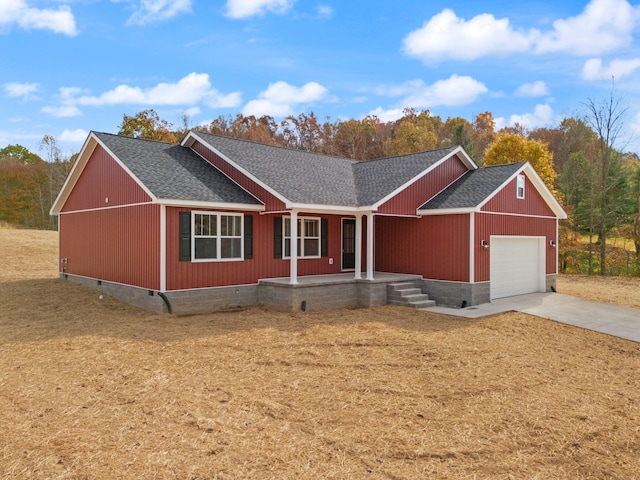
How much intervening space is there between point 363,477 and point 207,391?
117 inches

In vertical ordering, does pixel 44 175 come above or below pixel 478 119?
below

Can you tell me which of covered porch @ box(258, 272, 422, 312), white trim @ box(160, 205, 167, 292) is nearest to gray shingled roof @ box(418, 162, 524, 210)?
covered porch @ box(258, 272, 422, 312)

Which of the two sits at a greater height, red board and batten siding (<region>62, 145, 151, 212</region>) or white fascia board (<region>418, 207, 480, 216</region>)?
red board and batten siding (<region>62, 145, 151, 212</region>)

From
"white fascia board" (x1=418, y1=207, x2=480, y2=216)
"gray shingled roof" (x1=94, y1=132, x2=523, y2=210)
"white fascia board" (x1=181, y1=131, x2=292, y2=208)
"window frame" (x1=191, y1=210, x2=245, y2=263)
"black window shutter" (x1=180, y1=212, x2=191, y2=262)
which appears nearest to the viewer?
"black window shutter" (x1=180, y1=212, x2=191, y2=262)

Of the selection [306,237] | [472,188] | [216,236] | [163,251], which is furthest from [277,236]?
[472,188]

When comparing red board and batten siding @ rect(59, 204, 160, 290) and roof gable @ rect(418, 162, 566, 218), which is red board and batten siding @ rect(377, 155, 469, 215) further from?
red board and batten siding @ rect(59, 204, 160, 290)

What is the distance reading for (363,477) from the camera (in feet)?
13.3

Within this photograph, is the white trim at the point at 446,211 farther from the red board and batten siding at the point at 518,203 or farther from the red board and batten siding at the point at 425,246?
the red board and batten siding at the point at 518,203

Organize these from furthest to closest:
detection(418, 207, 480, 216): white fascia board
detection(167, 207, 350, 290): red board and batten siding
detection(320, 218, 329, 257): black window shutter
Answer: detection(320, 218, 329, 257): black window shutter, detection(418, 207, 480, 216): white fascia board, detection(167, 207, 350, 290): red board and batten siding

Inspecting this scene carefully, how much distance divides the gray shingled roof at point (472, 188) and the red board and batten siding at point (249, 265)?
3.49m

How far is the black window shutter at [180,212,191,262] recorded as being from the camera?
11656 millimetres

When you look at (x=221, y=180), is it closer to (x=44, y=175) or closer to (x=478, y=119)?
(x=44, y=175)

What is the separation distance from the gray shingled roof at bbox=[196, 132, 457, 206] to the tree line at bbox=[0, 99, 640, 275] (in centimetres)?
1568

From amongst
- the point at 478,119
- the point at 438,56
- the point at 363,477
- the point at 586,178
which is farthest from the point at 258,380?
the point at 478,119
